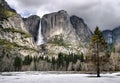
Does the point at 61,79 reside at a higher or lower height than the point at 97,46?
lower

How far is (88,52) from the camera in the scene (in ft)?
221

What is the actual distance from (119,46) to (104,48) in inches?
2995

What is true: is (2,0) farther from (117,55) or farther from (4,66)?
(4,66)

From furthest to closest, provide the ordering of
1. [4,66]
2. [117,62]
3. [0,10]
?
[4,66], [117,62], [0,10]

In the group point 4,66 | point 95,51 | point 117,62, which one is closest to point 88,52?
point 95,51

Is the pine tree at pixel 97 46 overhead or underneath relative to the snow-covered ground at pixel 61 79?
overhead

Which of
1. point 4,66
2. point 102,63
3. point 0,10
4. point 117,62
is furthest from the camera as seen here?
point 4,66

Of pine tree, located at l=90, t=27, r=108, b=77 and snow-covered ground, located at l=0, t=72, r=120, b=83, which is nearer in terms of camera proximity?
snow-covered ground, located at l=0, t=72, r=120, b=83

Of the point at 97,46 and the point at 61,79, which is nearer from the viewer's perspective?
the point at 61,79

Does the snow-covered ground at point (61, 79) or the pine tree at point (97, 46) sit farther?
the pine tree at point (97, 46)

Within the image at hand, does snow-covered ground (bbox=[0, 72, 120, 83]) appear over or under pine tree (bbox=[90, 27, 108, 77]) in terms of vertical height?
under

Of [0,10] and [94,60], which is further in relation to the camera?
[94,60]

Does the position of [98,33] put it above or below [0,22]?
above

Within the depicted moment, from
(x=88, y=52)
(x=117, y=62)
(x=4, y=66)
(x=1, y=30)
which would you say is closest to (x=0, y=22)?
(x=1, y=30)
